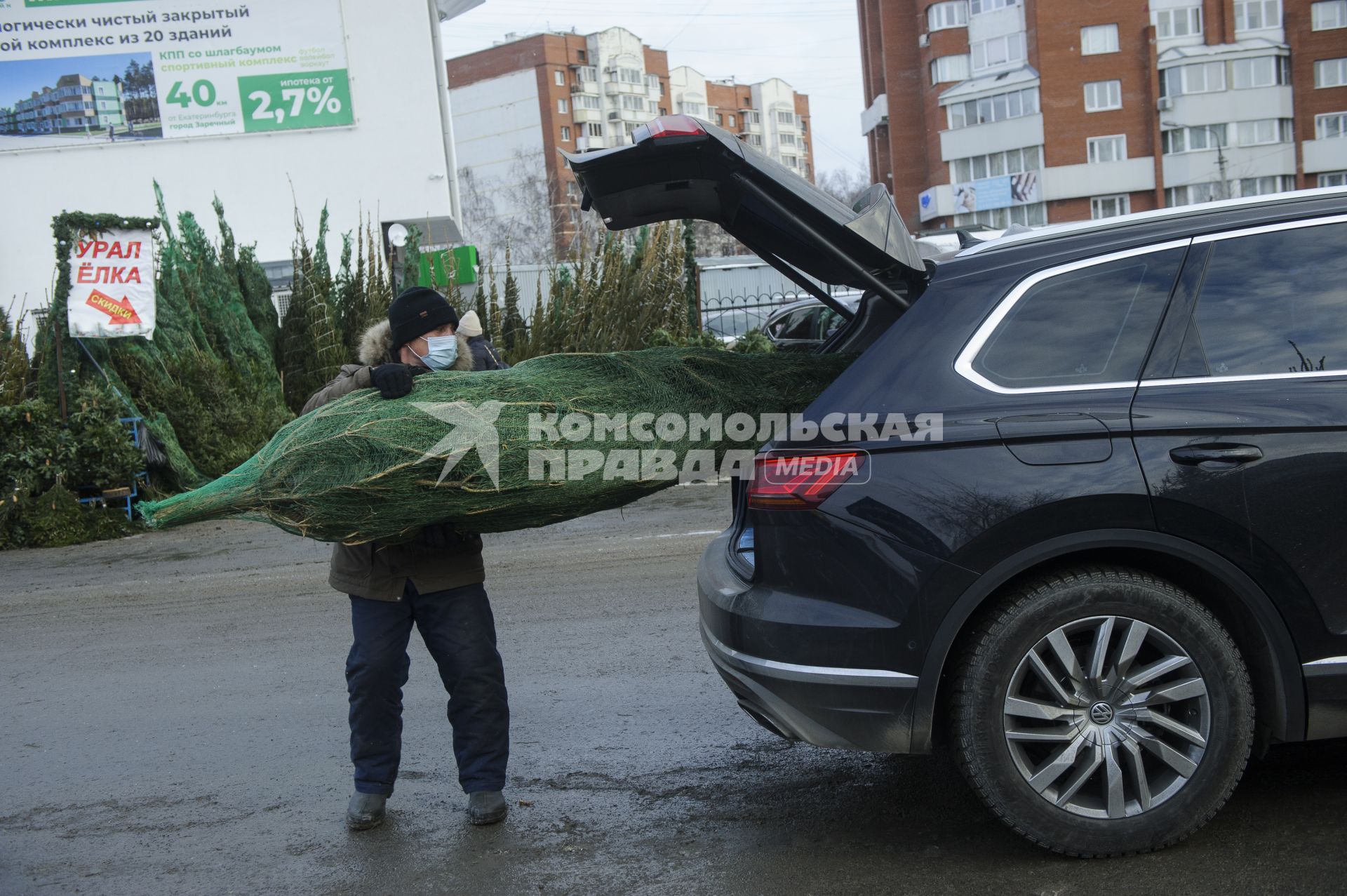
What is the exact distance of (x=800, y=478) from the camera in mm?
3441

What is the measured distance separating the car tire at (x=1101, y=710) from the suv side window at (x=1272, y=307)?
0.70m

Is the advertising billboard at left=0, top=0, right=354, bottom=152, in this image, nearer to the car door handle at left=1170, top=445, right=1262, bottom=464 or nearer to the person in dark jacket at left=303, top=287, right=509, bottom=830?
the person in dark jacket at left=303, top=287, right=509, bottom=830

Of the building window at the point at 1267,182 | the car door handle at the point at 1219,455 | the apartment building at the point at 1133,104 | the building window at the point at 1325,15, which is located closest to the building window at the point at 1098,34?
the apartment building at the point at 1133,104

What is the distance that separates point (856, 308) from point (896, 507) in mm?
1345

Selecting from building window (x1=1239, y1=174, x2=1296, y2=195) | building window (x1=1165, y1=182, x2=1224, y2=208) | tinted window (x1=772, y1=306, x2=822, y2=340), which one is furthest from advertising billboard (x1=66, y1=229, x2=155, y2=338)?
building window (x1=1239, y1=174, x2=1296, y2=195)

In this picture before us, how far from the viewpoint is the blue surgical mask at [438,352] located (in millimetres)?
4227

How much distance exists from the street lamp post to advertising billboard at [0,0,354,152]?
46.1 m

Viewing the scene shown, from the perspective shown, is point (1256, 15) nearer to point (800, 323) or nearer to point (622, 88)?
point (622, 88)

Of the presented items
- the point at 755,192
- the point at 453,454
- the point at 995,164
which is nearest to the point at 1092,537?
the point at 755,192

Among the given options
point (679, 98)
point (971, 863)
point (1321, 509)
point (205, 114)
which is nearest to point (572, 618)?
point (971, 863)

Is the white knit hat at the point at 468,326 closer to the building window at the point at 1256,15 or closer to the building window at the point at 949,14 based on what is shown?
the building window at the point at 1256,15

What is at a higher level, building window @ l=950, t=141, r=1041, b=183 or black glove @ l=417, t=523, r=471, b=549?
building window @ l=950, t=141, r=1041, b=183

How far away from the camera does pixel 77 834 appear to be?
13.6 ft

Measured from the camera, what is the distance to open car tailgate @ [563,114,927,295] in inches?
142
